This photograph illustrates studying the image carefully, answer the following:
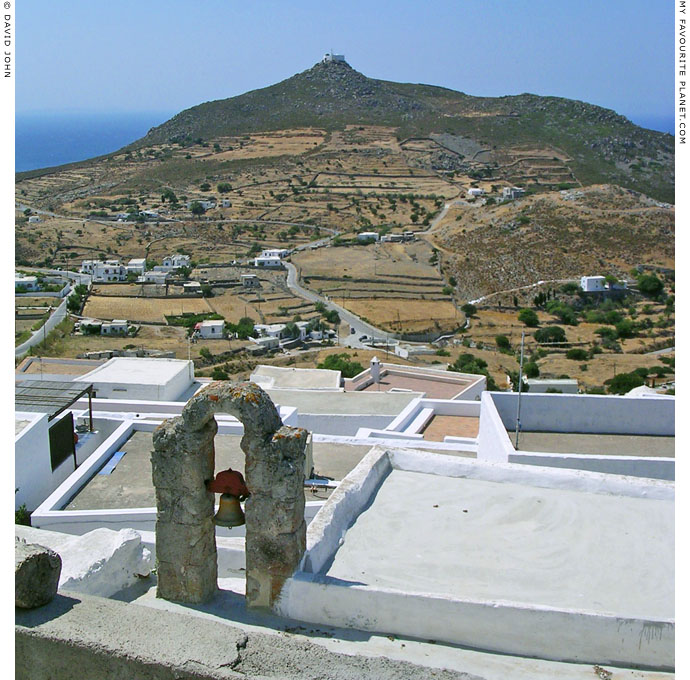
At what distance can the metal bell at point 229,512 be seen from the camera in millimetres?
5238

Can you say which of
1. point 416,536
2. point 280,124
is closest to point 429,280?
point 416,536

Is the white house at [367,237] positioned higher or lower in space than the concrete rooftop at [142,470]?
higher

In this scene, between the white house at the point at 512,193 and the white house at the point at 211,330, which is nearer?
the white house at the point at 211,330

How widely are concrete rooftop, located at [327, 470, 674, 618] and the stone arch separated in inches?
25.4

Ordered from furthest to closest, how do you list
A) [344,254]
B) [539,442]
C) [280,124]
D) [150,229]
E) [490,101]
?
1. [490,101]
2. [280,124]
3. [150,229]
4. [344,254]
5. [539,442]

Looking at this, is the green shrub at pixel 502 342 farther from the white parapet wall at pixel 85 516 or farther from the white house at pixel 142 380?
the white parapet wall at pixel 85 516

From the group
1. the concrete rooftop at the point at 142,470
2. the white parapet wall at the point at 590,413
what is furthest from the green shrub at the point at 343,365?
the white parapet wall at the point at 590,413

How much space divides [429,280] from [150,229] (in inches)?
1243

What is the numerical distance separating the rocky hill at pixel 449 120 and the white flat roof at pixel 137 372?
8182 cm

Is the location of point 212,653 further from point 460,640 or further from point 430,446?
point 430,446

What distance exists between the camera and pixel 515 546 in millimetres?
6105

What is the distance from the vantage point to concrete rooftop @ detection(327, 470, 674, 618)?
5.52 metres

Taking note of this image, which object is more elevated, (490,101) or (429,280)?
(490,101)

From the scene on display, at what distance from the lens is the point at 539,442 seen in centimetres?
1107
